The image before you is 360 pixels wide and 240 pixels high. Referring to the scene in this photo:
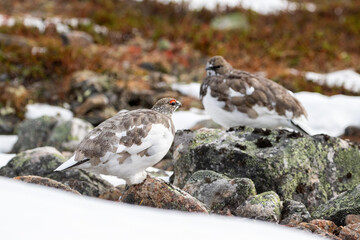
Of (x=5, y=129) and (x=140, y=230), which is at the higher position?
(x=140, y=230)

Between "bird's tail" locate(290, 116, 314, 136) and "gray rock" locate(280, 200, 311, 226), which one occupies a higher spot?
"bird's tail" locate(290, 116, 314, 136)

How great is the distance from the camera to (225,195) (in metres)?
4.30

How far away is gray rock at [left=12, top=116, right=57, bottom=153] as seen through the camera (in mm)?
6836

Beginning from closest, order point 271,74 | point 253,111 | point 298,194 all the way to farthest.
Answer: point 298,194 → point 253,111 → point 271,74

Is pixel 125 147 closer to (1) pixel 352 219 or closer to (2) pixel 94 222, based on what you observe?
(2) pixel 94 222

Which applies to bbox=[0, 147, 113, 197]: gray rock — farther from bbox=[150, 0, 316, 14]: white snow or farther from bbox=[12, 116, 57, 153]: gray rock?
bbox=[150, 0, 316, 14]: white snow

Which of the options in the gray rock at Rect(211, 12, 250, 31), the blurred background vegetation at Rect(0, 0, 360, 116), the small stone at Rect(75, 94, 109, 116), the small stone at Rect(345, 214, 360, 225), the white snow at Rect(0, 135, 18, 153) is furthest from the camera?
the gray rock at Rect(211, 12, 250, 31)

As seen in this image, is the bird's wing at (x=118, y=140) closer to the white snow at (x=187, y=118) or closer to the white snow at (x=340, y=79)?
the white snow at (x=187, y=118)

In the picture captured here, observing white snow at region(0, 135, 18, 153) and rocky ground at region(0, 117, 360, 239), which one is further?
white snow at region(0, 135, 18, 153)

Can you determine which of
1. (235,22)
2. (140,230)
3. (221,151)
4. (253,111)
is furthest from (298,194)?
(235,22)

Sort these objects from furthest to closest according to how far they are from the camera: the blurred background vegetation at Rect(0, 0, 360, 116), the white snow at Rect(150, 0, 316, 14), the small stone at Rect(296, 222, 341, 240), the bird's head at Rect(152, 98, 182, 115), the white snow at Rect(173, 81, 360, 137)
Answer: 1. the white snow at Rect(150, 0, 316, 14)
2. the blurred background vegetation at Rect(0, 0, 360, 116)
3. the white snow at Rect(173, 81, 360, 137)
4. the bird's head at Rect(152, 98, 182, 115)
5. the small stone at Rect(296, 222, 341, 240)

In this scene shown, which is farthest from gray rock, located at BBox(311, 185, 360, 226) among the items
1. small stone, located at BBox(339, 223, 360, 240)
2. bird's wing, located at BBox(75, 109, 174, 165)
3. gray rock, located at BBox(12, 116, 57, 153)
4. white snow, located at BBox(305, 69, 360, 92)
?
white snow, located at BBox(305, 69, 360, 92)

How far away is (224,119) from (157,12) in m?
8.91

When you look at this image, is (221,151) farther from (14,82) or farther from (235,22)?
(235,22)
